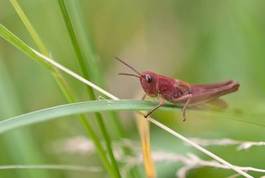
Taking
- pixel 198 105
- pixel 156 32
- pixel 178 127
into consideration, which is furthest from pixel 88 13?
pixel 198 105

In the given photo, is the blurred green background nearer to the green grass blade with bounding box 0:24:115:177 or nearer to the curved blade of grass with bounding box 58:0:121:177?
the curved blade of grass with bounding box 58:0:121:177

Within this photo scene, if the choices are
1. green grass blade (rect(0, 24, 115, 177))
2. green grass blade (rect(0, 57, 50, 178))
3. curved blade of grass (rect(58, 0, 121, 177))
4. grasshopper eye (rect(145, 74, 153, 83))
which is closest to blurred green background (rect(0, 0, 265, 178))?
green grass blade (rect(0, 57, 50, 178))

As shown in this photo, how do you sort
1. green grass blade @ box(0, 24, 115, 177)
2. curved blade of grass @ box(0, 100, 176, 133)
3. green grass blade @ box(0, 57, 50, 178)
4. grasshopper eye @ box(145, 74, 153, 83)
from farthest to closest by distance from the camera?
green grass blade @ box(0, 57, 50, 178) < grasshopper eye @ box(145, 74, 153, 83) < green grass blade @ box(0, 24, 115, 177) < curved blade of grass @ box(0, 100, 176, 133)

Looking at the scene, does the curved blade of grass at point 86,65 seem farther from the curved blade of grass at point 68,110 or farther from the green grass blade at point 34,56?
the curved blade of grass at point 68,110

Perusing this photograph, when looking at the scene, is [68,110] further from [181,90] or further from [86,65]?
[181,90]

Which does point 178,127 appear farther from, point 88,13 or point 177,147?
point 88,13
